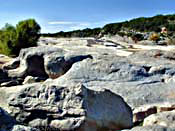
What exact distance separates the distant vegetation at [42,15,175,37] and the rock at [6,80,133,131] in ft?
225

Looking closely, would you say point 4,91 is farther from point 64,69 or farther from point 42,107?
point 64,69

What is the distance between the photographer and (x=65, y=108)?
689 cm

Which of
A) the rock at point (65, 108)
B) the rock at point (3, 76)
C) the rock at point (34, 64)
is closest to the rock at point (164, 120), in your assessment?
the rock at point (65, 108)

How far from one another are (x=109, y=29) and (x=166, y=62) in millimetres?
68850

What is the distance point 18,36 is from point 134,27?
59297 millimetres

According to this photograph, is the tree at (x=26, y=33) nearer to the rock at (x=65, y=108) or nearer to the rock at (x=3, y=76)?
the rock at (x=3, y=76)

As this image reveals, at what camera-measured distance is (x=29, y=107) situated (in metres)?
7.07

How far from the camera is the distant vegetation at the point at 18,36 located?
28141mm

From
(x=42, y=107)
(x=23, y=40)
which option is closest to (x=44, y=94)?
(x=42, y=107)

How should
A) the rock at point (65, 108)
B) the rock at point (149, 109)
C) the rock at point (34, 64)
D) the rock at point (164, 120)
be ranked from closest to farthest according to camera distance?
the rock at point (164, 120) → the rock at point (65, 108) → the rock at point (149, 109) → the rock at point (34, 64)

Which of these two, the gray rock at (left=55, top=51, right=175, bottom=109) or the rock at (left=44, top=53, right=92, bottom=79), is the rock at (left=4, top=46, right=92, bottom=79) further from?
the gray rock at (left=55, top=51, right=175, bottom=109)

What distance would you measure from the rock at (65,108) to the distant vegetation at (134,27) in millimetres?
68475

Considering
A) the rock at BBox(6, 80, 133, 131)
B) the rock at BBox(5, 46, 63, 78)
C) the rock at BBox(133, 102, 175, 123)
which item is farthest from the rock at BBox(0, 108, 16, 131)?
the rock at BBox(5, 46, 63, 78)

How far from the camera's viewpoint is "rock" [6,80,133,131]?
6.77 metres
